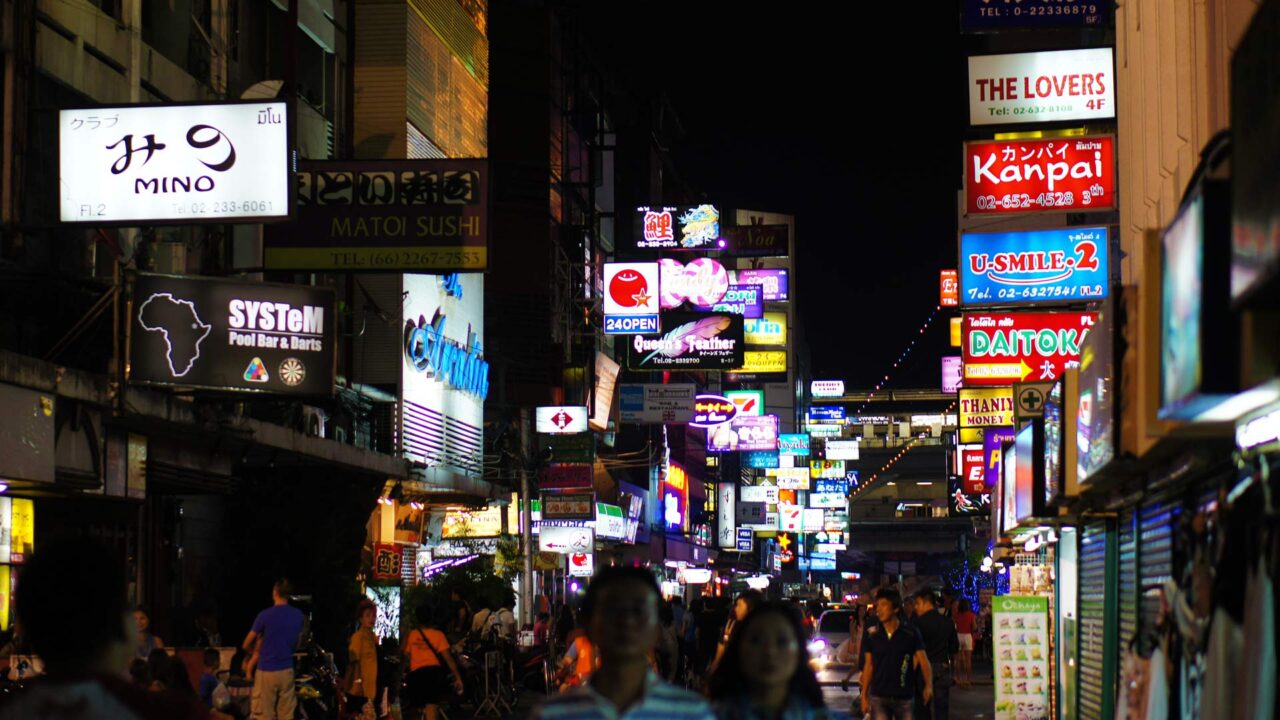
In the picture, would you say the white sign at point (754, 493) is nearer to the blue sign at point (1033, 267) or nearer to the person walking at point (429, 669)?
the blue sign at point (1033, 267)

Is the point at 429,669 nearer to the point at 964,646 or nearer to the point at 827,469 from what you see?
the point at 964,646

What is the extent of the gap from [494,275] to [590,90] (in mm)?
14162

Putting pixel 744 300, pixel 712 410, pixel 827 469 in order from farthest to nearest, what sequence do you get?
pixel 827 469
pixel 744 300
pixel 712 410

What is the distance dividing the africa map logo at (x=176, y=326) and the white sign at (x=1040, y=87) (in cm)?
1151

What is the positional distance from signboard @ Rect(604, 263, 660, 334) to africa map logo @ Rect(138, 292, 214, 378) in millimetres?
25625

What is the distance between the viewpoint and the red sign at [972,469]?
137ft

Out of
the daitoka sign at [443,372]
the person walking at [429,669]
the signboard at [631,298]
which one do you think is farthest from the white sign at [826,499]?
the person walking at [429,669]

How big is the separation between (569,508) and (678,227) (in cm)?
1423

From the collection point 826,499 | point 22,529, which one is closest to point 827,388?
point 826,499

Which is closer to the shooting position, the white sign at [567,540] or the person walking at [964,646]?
the person walking at [964,646]

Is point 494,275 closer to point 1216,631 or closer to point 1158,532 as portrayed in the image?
point 1158,532

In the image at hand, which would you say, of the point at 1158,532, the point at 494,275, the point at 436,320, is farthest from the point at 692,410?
the point at 1158,532

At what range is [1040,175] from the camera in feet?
76.1

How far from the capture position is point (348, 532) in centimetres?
2702
